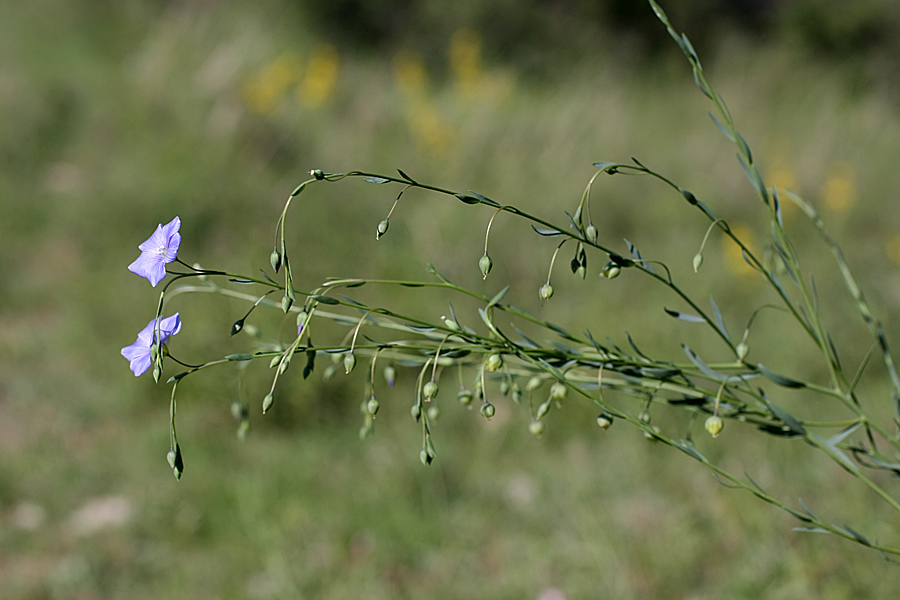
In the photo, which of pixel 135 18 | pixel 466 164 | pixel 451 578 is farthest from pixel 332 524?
pixel 135 18

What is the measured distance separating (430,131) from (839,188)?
2.37m

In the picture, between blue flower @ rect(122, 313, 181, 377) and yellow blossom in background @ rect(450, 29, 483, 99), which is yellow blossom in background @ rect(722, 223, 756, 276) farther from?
blue flower @ rect(122, 313, 181, 377)

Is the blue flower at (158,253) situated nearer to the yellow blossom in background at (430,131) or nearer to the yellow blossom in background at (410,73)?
the yellow blossom in background at (430,131)

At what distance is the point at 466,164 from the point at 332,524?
2824 mm

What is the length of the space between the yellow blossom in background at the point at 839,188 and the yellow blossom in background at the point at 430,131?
2.25 metres

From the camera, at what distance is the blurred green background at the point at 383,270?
187 cm

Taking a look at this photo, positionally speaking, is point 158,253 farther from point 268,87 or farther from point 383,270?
point 268,87

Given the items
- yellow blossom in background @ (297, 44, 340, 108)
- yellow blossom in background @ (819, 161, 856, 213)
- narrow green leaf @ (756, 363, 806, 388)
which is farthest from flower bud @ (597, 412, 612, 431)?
yellow blossom in background @ (297, 44, 340, 108)

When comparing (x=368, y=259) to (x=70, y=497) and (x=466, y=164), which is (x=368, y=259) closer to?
(x=466, y=164)

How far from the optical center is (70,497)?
7.17 feet

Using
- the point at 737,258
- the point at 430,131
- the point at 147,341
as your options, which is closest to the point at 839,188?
the point at 737,258

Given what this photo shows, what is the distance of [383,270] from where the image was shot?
3.29m

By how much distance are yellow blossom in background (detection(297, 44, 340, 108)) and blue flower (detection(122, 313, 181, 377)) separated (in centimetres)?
422

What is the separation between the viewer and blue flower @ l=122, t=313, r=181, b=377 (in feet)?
Answer: 2.14
